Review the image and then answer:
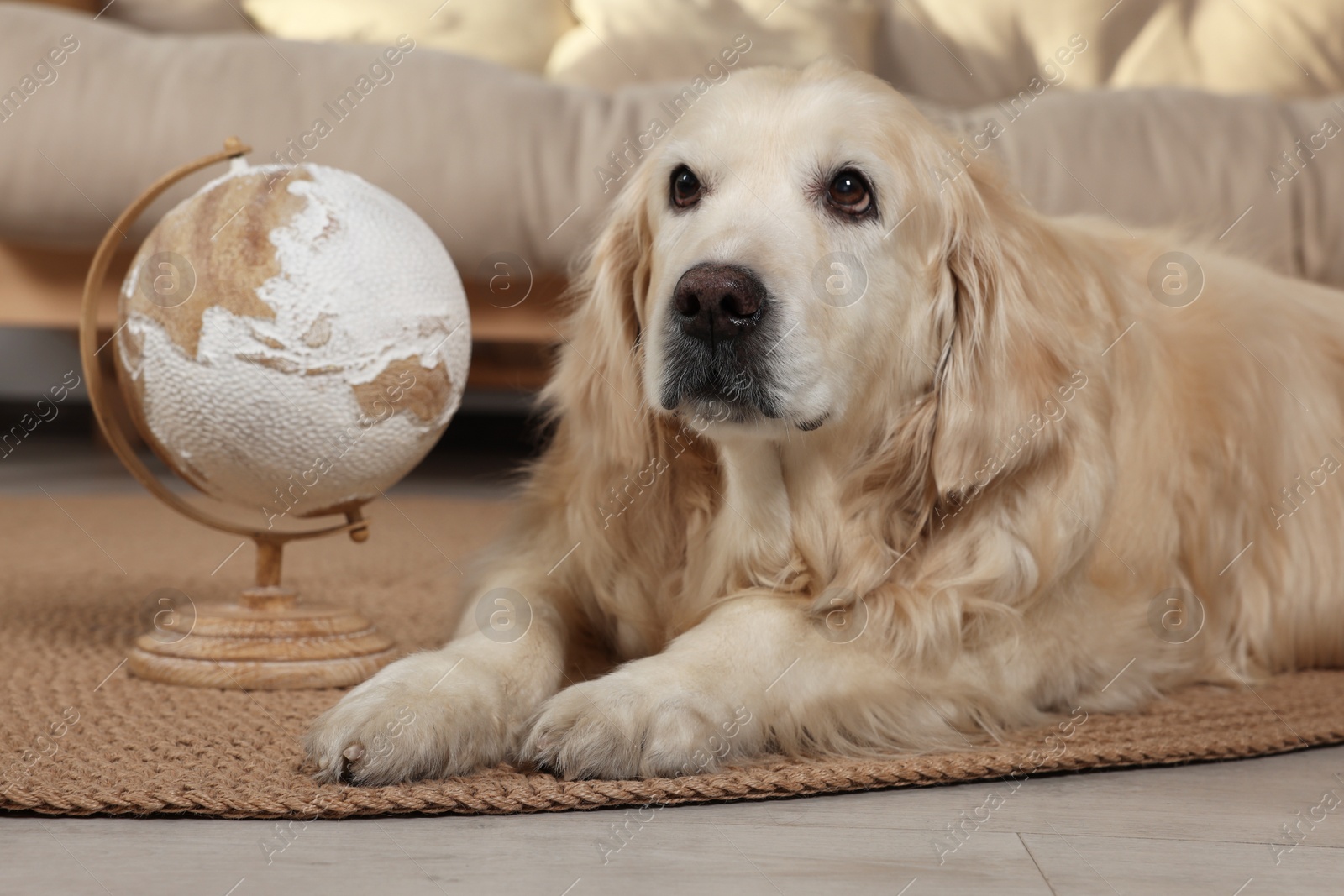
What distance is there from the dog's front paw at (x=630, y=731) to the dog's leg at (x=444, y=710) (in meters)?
0.06

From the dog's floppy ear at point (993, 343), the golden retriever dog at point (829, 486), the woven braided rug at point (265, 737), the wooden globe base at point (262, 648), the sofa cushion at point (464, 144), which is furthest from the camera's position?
the sofa cushion at point (464, 144)

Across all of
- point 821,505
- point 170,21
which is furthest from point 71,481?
point 821,505

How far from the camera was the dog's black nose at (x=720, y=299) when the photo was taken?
1.40 metres

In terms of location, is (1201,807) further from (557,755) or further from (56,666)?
(56,666)

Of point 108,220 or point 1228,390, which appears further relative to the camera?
point 108,220

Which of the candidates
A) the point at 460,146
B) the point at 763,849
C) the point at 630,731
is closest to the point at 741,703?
the point at 630,731

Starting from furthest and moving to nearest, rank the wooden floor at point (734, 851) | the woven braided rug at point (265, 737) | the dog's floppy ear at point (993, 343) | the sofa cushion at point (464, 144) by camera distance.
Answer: the sofa cushion at point (464, 144), the dog's floppy ear at point (993, 343), the woven braided rug at point (265, 737), the wooden floor at point (734, 851)

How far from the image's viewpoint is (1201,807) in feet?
4.08

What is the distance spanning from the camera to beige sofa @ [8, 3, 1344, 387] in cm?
304

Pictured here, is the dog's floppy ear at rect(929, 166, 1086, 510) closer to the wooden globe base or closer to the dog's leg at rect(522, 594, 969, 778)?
the dog's leg at rect(522, 594, 969, 778)

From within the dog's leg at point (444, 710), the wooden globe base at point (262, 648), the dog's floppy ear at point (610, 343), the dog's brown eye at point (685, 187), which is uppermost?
the dog's brown eye at point (685, 187)

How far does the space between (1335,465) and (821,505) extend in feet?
3.06

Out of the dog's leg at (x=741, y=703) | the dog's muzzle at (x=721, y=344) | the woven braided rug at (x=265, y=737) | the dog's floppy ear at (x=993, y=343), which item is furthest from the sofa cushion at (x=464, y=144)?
the dog's leg at (x=741, y=703)

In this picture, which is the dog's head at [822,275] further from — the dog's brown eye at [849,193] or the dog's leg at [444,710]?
the dog's leg at [444,710]
